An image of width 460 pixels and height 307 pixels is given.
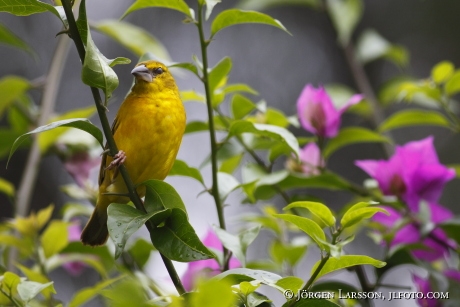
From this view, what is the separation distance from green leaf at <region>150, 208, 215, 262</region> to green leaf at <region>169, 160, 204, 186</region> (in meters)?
0.39

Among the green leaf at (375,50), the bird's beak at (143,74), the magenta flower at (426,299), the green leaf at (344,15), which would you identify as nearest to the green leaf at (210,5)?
the bird's beak at (143,74)

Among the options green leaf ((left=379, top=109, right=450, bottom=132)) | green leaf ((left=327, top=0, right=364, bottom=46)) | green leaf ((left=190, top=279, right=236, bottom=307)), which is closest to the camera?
green leaf ((left=190, top=279, right=236, bottom=307))

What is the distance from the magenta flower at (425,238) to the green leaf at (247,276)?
84cm

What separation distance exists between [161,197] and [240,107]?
653 mm

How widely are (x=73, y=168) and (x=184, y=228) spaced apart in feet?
4.33

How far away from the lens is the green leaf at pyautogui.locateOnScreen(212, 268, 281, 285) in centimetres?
130

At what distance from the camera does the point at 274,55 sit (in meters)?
8.31

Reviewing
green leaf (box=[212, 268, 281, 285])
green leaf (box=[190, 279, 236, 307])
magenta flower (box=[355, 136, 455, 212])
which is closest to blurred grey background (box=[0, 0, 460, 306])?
magenta flower (box=[355, 136, 455, 212])

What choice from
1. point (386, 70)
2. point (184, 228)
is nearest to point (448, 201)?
point (386, 70)

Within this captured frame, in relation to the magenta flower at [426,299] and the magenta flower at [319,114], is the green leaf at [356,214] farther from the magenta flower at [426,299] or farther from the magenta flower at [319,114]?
the magenta flower at [319,114]

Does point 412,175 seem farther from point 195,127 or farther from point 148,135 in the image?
point 148,135

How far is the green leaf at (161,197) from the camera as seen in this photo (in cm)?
150

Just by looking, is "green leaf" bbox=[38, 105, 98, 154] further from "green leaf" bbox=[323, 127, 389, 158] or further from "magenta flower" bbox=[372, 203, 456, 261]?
"magenta flower" bbox=[372, 203, 456, 261]

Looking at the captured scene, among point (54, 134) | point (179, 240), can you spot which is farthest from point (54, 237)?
point (179, 240)
